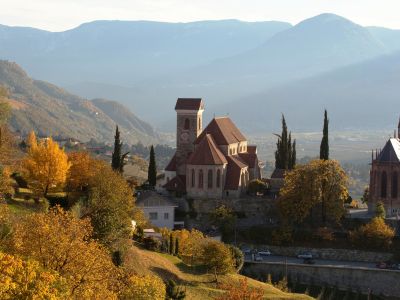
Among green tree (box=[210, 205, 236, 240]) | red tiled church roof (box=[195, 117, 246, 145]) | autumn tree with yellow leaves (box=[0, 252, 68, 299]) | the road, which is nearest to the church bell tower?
red tiled church roof (box=[195, 117, 246, 145])

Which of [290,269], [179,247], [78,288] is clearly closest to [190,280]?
[179,247]

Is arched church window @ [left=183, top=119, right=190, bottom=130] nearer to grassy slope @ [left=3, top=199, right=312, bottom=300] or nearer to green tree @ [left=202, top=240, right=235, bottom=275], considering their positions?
grassy slope @ [left=3, top=199, right=312, bottom=300]

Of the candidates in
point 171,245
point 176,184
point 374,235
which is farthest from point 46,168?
point 374,235

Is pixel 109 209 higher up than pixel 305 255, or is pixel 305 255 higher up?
pixel 109 209

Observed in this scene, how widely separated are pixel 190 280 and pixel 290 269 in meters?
15.8

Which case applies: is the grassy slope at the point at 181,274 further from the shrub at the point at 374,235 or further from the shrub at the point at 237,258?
the shrub at the point at 374,235

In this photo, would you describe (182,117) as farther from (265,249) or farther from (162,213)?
(265,249)

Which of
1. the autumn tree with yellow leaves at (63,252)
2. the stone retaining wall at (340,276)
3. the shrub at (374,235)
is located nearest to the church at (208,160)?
the stone retaining wall at (340,276)

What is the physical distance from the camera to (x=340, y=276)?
67.9m

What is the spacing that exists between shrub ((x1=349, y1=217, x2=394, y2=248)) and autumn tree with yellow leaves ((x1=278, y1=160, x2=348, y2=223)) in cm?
280

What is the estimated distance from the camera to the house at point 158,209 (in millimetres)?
75938

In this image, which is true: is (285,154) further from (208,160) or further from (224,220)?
(224,220)

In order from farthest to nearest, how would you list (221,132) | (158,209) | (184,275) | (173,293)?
(221,132)
(158,209)
(184,275)
(173,293)

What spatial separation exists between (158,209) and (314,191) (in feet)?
53.1
